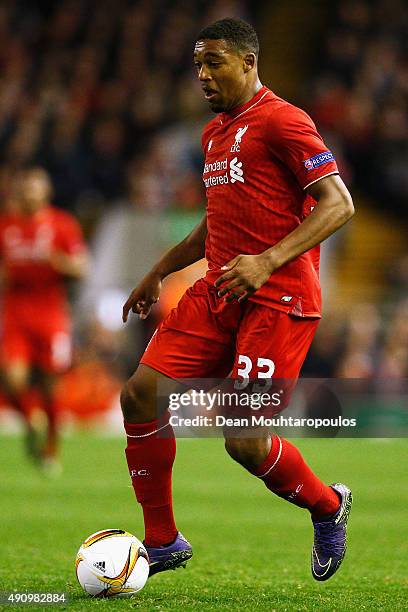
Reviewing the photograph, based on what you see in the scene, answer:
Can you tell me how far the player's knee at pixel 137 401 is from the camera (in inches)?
193

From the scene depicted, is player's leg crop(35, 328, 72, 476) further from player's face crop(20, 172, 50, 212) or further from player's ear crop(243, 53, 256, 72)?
player's ear crop(243, 53, 256, 72)

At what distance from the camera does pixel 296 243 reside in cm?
454

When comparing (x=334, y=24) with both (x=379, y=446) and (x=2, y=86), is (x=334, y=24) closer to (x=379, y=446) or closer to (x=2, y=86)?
(x=2, y=86)

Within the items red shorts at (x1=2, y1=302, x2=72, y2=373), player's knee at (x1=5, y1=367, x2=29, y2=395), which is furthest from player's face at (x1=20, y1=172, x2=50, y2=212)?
player's knee at (x1=5, y1=367, x2=29, y2=395)

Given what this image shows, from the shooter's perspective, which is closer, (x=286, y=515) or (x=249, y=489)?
(x=286, y=515)

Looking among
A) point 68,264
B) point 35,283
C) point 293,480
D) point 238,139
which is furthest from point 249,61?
point 35,283

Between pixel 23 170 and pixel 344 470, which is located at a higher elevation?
pixel 23 170

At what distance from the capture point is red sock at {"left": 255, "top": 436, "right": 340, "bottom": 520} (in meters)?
4.83

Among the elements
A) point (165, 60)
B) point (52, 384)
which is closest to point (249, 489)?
point (52, 384)

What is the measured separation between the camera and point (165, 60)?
58.5 feet

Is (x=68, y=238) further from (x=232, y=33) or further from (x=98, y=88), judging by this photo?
(x=98, y=88)

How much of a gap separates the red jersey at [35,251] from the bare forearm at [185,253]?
17.4 feet

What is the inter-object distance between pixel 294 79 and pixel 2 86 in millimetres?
4437

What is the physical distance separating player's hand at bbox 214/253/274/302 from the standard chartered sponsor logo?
49cm
